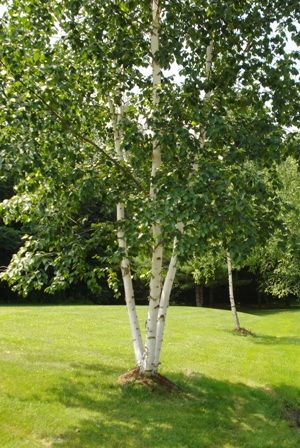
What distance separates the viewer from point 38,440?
809 centimetres

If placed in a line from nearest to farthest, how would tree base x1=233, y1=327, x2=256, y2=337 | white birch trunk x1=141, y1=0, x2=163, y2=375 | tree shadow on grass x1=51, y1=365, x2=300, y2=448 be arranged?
tree shadow on grass x1=51, y1=365, x2=300, y2=448
white birch trunk x1=141, y1=0, x2=163, y2=375
tree base x1=233, y1=327, x2=256, y2=337

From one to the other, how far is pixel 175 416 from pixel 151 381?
156 cm

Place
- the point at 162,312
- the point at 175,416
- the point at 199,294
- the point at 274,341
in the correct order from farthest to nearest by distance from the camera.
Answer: the point at 199,294, the point at 274,341, the point at 162,312, the point at 175,416

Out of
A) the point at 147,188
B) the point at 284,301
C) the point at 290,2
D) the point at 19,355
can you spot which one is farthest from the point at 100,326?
the point at 284,301

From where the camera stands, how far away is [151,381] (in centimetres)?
1136

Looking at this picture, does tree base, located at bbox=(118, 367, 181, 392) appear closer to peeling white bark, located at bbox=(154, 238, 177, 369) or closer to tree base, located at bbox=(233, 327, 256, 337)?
peeling white bark, located at bbox=(154, 238, 177, 369)

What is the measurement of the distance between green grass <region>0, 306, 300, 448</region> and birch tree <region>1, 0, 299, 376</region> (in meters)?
1.46

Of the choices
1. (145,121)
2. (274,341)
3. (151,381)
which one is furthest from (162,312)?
(274,341)

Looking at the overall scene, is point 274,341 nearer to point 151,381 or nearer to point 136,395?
point 151,381

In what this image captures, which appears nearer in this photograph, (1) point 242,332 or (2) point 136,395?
(2) point 136,395

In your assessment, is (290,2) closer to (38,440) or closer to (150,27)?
(150,27)

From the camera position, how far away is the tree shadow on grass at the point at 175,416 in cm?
872

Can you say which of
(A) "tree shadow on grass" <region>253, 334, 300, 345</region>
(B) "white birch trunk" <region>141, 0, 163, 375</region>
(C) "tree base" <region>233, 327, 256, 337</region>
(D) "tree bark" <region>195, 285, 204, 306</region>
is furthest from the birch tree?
(D) "tree bark" <region>195, 285, 204, 306</region>

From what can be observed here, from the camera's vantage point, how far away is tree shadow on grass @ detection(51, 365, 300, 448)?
8719mm
